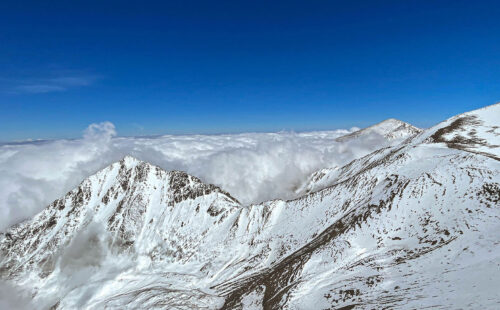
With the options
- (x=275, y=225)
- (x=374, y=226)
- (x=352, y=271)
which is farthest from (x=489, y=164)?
(x=275, y=225)

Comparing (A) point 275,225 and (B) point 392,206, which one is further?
(A) point 275,225

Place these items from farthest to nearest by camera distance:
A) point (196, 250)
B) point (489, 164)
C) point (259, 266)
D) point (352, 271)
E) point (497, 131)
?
point (196, 250)
point (497, 131)
point (259, 266)
point (489, 164)
point (352, 271)

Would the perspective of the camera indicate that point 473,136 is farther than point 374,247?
Yes

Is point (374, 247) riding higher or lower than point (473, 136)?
lower

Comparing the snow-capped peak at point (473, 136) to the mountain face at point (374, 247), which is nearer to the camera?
the mountain face at point (374, 247)

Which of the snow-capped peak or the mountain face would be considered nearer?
the mountain face

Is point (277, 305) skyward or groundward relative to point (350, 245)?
groundward

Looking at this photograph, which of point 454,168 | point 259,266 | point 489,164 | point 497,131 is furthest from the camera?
point 497,131

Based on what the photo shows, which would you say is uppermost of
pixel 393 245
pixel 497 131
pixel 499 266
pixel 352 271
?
pixel 497 131

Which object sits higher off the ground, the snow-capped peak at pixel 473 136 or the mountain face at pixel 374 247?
the snow-capped peak at pixel 473 136

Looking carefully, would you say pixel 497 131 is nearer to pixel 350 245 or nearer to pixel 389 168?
pixel 389 168

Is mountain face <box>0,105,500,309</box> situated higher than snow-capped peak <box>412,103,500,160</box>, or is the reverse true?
snow-capped peak <box>412,103,500,160</box>
